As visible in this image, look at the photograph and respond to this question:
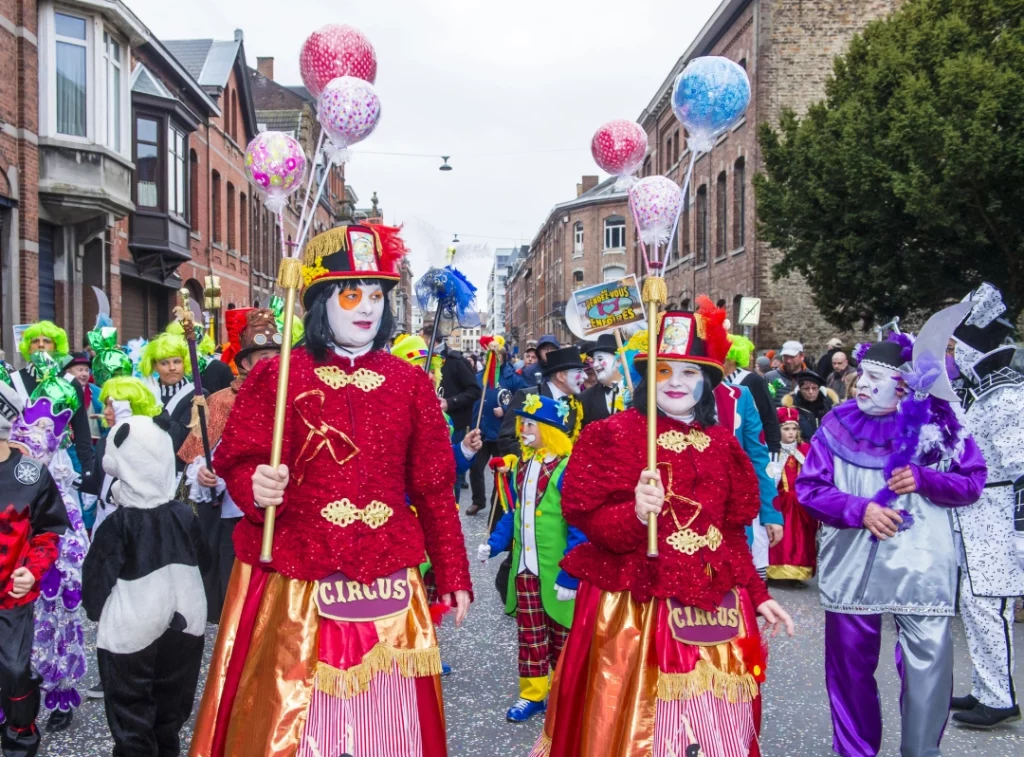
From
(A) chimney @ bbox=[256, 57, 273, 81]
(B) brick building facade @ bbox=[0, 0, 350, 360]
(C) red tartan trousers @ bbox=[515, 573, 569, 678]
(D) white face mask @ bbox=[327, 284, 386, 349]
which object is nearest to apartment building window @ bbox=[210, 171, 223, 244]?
(B) brick building facade @ bbox=[0, 0, 350, 360]

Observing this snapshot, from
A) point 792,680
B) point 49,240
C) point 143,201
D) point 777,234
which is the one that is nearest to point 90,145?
point 49,240

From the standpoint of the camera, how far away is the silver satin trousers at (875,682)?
12.6ft

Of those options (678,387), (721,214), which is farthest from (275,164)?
(721,214)

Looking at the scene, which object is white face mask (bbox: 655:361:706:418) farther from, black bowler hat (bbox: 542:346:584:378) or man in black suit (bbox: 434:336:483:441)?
man in black suit (bbox: 434:336:483:441)

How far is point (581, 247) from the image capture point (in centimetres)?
A: 5378

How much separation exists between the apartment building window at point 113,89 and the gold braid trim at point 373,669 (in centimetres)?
1676

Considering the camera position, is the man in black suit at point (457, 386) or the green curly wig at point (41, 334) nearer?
the green curly wig at point (41, 334)

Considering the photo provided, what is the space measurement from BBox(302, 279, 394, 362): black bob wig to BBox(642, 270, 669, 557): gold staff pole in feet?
3.12

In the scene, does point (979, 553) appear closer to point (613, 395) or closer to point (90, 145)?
point (613, 395)

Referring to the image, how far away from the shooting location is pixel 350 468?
3.06 metres

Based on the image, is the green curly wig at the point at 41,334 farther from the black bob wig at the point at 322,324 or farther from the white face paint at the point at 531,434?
the black bob wig at the point at 322,324

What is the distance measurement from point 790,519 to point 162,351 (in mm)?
5399

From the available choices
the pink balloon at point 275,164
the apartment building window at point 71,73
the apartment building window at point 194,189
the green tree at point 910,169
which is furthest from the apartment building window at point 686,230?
the pink balloon at point 275,164

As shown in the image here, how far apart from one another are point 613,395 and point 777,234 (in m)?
13.2
